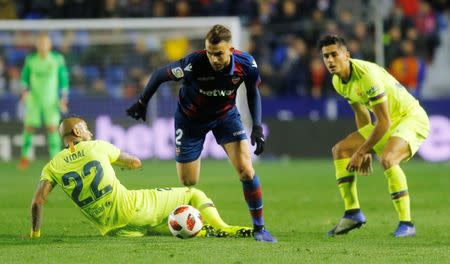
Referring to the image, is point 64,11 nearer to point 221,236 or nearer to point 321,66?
point 321,66

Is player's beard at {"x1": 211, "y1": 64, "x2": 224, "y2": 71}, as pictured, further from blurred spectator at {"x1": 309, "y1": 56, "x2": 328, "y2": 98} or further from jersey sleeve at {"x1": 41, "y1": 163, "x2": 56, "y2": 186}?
blurred spectator at {"x1": 309, "y1": 56, "x2": 328, "y2": 98}

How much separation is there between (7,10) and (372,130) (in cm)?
1609

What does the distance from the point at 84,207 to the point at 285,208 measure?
4.18 m

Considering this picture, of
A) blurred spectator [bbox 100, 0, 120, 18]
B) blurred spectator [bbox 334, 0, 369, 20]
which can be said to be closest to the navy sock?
blurred spectator [bbox 100, 0, 120, 18]

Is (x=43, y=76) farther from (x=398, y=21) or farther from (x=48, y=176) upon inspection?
(x=48, y=176)

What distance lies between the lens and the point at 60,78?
1969 centimetres

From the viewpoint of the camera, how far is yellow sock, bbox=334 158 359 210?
11.0 meters

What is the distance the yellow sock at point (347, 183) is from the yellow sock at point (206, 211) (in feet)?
4.53

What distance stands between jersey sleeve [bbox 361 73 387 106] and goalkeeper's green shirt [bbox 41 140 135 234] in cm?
246

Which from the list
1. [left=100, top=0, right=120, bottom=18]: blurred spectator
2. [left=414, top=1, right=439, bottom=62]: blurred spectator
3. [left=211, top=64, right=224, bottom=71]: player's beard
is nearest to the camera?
[left=211, top=64, right=224, bottom=71]: player's beard

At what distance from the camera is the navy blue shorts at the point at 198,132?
1033 cm

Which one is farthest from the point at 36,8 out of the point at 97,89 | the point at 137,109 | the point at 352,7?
the point at 137,109

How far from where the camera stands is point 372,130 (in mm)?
10500

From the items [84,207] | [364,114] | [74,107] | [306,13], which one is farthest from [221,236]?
[306,13]
